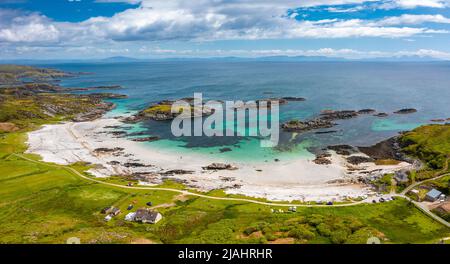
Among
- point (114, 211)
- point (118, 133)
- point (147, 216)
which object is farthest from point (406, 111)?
point (114, 211)

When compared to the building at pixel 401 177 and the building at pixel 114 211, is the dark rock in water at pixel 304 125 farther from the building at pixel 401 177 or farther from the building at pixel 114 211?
the building at pixel 114 211

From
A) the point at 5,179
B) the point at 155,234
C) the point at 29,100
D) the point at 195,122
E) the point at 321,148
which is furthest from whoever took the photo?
the point at 29,100

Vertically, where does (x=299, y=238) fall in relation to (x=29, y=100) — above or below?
below

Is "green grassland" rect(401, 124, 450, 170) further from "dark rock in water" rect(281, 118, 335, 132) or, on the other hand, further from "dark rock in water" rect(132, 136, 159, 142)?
"dark rock in water" rect(132, 136, 159, 142)

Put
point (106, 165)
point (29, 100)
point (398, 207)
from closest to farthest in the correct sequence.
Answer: point (398, 207), point (106, 165), point (29, 100)

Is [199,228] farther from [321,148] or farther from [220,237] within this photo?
[321,148]

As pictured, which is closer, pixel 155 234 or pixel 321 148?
pixel 155 234
